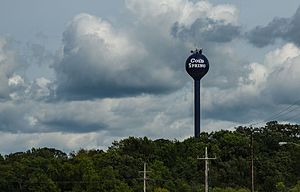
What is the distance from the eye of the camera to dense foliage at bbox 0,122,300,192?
5034 inches

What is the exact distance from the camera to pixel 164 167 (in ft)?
445

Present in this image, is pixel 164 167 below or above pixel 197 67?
below

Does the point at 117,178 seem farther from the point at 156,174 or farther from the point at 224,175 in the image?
the point at 224,175

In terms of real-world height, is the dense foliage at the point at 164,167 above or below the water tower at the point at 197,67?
below

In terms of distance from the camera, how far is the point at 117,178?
130375 millimetres

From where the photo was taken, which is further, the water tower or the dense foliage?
the water tower

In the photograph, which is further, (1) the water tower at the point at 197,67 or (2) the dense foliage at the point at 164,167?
(1) the water tower at the point at 197,67

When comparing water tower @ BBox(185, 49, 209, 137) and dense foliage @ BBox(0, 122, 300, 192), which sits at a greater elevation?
water tower @ BBox(185, 49, 209, 137)

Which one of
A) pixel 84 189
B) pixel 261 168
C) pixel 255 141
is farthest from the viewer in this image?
pixel 255 141

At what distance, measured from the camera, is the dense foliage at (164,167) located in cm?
12788

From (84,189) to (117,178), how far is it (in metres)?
5.16

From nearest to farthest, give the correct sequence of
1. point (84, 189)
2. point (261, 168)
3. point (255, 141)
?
point (84, 189) < point (261, 168) < point (255, 141)

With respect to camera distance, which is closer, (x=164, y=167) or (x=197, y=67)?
(x=164, y=167)

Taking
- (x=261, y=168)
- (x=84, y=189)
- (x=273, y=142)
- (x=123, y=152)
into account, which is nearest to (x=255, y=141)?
(x=273, y=142)
